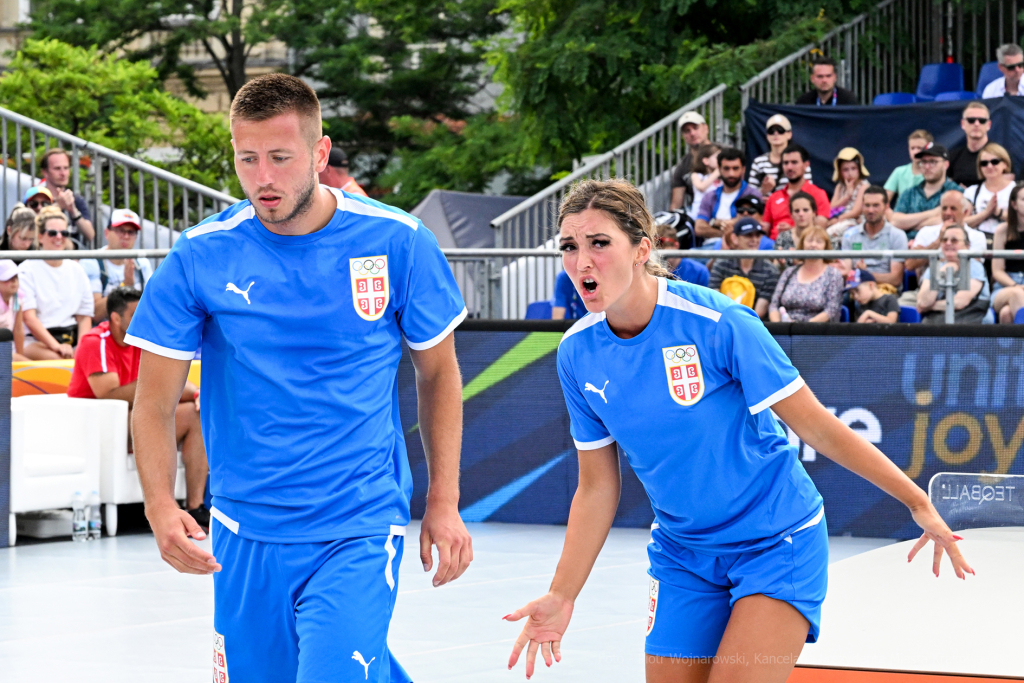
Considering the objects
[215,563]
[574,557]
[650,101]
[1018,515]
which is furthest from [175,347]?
[650,101]

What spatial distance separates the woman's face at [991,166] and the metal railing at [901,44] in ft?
15.2

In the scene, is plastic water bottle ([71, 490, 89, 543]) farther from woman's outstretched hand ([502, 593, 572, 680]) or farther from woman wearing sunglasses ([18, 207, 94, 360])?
woman's outstretched hand ([502, 593, 572, 680])

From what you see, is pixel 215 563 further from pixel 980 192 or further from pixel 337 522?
pixel 980 192

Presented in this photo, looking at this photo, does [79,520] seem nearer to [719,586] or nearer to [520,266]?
[520,266]

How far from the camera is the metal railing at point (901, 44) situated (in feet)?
50.7

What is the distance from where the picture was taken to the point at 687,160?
528 inches

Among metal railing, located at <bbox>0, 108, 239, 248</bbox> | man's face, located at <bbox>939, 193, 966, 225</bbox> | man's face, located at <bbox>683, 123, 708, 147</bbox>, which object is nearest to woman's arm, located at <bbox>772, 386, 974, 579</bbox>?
man's face, located at <bbox>939, 193, 966, 225</bbox>

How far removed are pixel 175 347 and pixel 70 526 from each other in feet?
22.6

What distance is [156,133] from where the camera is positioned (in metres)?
24.7

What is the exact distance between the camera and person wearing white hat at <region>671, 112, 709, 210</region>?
42.8ft

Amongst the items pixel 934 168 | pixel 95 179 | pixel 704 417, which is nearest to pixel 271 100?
pixel 704 417

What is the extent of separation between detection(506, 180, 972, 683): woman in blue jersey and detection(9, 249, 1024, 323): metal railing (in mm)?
4060

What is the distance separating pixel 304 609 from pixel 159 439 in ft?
1.89

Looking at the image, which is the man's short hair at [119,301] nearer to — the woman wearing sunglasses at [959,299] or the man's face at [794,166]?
the woman wearing sunglasses at [959,299]
